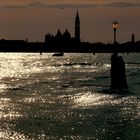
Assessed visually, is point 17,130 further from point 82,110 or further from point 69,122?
point 82,110

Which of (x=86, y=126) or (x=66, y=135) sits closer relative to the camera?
(x=66, y=135)

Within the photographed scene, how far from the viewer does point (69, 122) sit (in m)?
24.9

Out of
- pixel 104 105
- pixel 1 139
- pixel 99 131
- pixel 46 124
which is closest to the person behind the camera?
pixel 1 139

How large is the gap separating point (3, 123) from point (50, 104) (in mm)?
8262

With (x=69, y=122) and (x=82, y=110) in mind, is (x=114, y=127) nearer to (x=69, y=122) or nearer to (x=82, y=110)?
(x=69, y=122)

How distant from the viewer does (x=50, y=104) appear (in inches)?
1294

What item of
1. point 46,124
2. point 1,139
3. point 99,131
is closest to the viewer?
point 1,139

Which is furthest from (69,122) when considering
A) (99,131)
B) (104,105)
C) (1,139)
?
(104,105)

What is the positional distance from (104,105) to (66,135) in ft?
32.8

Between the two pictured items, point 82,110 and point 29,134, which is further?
point 82,110

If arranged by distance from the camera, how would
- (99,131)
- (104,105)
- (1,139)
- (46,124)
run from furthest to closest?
(104,105) < (46,124) < (99,131) < (1,139)

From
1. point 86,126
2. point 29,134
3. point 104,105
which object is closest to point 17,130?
point 29,134

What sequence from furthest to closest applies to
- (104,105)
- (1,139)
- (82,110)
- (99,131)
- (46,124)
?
(104,105) < (82,110) < (46,124) < (99,131) < (1,139)

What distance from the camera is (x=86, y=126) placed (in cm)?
2381
